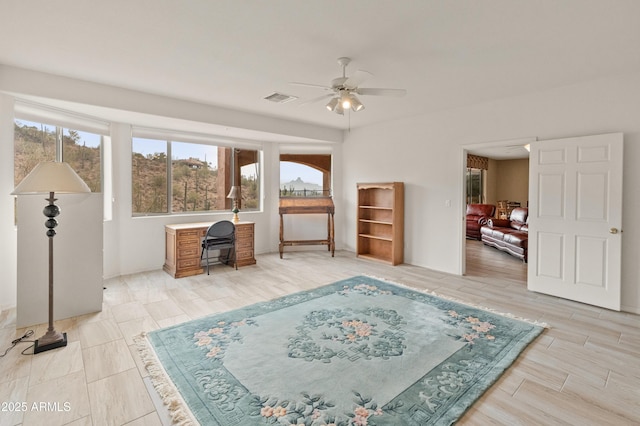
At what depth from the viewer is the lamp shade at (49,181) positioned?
2430 mm

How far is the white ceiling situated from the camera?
87.4 inches

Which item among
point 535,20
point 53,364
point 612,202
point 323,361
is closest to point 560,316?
point 612,202

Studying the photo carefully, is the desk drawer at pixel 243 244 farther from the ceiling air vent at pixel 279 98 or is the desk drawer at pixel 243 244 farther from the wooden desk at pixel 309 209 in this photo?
the ceiling air vent at pixel 279 98

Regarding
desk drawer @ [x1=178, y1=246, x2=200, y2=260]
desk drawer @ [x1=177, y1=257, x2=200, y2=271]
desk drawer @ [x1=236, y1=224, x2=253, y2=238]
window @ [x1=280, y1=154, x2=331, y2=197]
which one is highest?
window @ [x1=280, y1=154, x2=331, y2=197]

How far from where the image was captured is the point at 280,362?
237 centimetres

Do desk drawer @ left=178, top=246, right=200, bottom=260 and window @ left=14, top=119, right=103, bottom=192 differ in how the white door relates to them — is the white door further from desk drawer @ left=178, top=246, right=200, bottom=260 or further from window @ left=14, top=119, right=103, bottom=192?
window @ left=14, top=119, right=103, bottom=192

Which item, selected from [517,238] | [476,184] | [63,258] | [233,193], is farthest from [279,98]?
[476,184]

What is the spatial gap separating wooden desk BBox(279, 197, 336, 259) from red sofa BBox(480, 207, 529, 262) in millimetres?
3520

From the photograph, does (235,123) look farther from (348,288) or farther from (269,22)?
(348,288)

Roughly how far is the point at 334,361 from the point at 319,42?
2.67 metres

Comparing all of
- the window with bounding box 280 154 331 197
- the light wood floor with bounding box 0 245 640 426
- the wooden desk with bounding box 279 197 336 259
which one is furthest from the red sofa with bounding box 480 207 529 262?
the window with bounding box 280 154 331 197

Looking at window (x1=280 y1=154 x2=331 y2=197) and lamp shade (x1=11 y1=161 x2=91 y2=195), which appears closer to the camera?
lamp shade (x1=11 y1=161 x2=91 y2=195)

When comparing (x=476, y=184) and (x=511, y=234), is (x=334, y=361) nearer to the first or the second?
(x=511, y=234)

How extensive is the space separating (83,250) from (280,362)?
2.50 m
